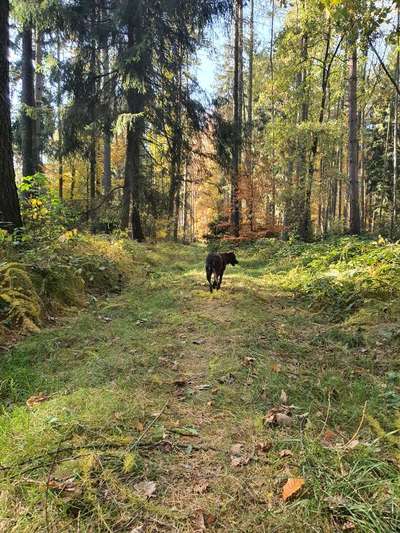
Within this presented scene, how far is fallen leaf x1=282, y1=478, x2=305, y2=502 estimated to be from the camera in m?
2.01

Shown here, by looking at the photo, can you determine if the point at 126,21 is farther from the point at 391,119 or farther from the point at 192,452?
the point at 391,119

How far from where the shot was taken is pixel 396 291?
6.18 m

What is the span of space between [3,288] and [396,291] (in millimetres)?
5587

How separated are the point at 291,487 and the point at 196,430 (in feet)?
2.56

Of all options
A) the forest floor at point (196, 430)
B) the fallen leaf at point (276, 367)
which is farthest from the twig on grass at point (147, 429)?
the fallen leaf at point (276, 367)

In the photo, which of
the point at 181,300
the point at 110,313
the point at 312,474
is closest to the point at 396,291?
the point at 181,300

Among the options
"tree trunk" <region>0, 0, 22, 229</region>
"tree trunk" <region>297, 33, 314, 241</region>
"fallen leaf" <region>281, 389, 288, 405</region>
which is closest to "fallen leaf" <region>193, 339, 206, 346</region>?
"fallen leaf" <region>281, 389, 288, 405</region>

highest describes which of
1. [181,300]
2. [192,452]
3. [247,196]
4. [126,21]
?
[126,21]

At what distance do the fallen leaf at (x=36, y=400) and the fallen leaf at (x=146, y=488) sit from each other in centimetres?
125

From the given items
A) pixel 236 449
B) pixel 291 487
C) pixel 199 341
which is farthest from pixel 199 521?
pixel 199 341

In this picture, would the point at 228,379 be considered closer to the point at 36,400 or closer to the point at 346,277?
the point at 36,400

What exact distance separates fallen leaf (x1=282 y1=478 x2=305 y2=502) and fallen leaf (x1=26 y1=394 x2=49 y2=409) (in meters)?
1.87

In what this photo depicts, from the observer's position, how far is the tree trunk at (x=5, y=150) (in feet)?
22.3

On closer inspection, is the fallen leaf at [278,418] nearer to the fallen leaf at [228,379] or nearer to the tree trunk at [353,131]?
the fallen leaf at [228,379]
